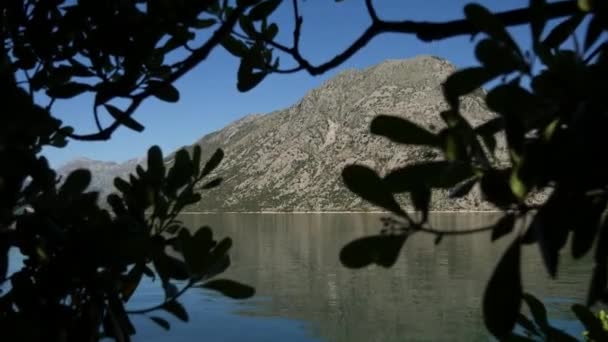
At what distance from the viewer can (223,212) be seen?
394 feet

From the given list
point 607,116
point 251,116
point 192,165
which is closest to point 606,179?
point 607,116

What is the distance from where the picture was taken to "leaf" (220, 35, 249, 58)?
1.26 metres

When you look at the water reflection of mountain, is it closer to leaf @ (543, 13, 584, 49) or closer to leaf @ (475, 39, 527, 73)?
leaf @ (543, 13, 584, 49)

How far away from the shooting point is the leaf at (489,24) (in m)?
0.44

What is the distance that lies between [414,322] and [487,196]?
22.9m

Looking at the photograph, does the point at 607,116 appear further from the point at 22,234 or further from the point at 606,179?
the point at 22,234

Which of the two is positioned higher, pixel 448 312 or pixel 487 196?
pixel 487 196

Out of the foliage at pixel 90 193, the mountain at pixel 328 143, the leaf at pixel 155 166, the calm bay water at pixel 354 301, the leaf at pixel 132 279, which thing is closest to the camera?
the foliage at pixel 90 193

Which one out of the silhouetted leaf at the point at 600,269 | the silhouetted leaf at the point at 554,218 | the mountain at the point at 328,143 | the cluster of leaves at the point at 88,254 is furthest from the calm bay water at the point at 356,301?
the mountain at the point at 328,143

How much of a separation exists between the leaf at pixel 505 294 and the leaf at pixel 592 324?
1.98 feet

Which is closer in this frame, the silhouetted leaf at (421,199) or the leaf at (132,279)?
the silhouetted leaf at (421,199)

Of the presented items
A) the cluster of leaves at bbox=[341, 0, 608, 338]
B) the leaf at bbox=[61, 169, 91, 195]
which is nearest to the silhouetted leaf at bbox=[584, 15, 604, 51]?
the cluster of leaves at bbox=[341, 0, 608, 338]

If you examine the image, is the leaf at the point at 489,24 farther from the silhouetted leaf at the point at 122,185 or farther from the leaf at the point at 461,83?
the silhouetted leaf at the point at 122,185

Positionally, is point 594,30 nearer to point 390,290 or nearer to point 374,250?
point 374,250
